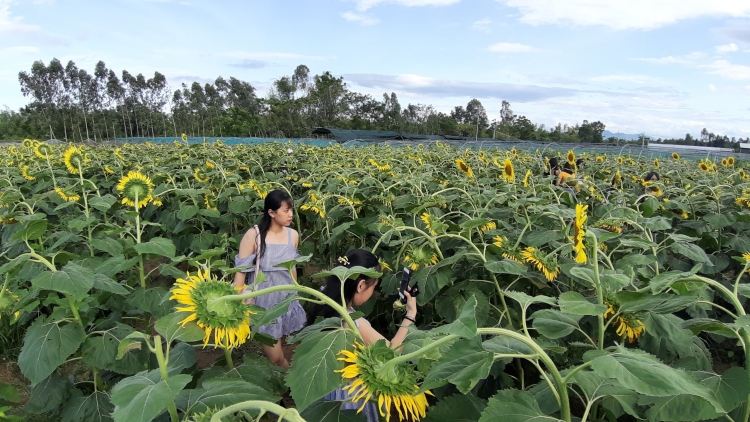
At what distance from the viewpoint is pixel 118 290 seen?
1900 millimetres

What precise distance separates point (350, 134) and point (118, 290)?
2907 cm

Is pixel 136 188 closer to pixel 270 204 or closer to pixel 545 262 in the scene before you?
pixel 270 204

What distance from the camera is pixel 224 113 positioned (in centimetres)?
5325

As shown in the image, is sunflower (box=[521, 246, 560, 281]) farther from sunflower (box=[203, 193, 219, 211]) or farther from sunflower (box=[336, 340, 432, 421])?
sunflower (box=[203, 193, 219, 211])

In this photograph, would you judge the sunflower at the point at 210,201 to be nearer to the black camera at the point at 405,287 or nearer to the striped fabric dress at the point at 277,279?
the striped fabric dress at the point at 277,279

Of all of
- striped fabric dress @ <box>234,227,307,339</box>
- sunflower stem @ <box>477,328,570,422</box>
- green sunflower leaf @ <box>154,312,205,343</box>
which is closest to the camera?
sunflower stem @ <box>477,328,570,422</box>

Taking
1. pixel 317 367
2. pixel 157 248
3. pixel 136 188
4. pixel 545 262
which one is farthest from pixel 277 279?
pixel 317 367

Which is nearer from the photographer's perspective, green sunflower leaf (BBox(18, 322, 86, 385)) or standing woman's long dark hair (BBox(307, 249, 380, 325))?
green sunflower leaf (BBox(18, 322, 86, 385))

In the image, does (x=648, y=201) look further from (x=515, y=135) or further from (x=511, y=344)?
(x=515, y=135)

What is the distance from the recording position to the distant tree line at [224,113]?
144ft

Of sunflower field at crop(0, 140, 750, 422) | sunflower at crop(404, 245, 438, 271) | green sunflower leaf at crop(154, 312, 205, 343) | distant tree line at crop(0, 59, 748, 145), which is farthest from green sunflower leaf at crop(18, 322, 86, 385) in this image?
distant tree line at crop(0, 59, 748, 145)

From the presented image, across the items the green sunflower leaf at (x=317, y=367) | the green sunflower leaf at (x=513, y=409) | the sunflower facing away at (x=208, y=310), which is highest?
the sunflower facing away at (x=208, y=310)

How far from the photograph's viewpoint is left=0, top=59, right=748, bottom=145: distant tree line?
43.8 meters

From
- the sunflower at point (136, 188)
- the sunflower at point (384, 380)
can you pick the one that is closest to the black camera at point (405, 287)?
the sunflower at point (384, 380)
